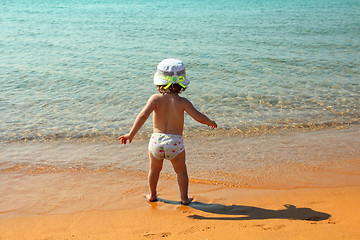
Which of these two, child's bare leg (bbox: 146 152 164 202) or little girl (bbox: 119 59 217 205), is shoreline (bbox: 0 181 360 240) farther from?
little girl (bbox: 119 59 217 205)

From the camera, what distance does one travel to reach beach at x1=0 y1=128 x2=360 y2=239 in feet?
10.6

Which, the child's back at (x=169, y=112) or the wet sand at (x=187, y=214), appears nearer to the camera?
the wet sand at (x=187, y=214)

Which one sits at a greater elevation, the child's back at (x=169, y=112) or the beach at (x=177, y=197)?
the child's back at (x=169, y=112)

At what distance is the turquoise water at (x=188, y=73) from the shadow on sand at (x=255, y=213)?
2950 millimetres

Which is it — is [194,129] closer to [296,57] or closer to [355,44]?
[296,57]

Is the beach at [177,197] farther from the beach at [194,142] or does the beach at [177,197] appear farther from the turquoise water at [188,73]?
the turquoise water at [188,73]

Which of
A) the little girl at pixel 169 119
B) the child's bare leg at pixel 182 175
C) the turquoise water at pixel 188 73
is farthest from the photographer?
the turquoise water at pixel 188 73

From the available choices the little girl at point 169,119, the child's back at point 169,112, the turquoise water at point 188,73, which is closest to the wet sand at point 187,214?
the little girl at point 169,119

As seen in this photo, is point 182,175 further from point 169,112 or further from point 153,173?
point 169,112

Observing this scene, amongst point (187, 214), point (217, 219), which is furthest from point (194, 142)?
point (217, 219)

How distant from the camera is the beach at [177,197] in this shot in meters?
3.22

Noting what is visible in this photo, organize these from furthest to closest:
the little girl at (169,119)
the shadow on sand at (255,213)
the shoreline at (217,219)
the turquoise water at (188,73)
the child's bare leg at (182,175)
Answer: the turquoise water at (188,73)
the child's bare leg at (182,175)
the little girl at (169,119)
the shadow on sand at (255,213)
the shoreline at (217,219)

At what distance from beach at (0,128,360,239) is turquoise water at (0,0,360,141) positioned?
46.2 inches

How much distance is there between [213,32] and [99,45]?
17.8 feet
